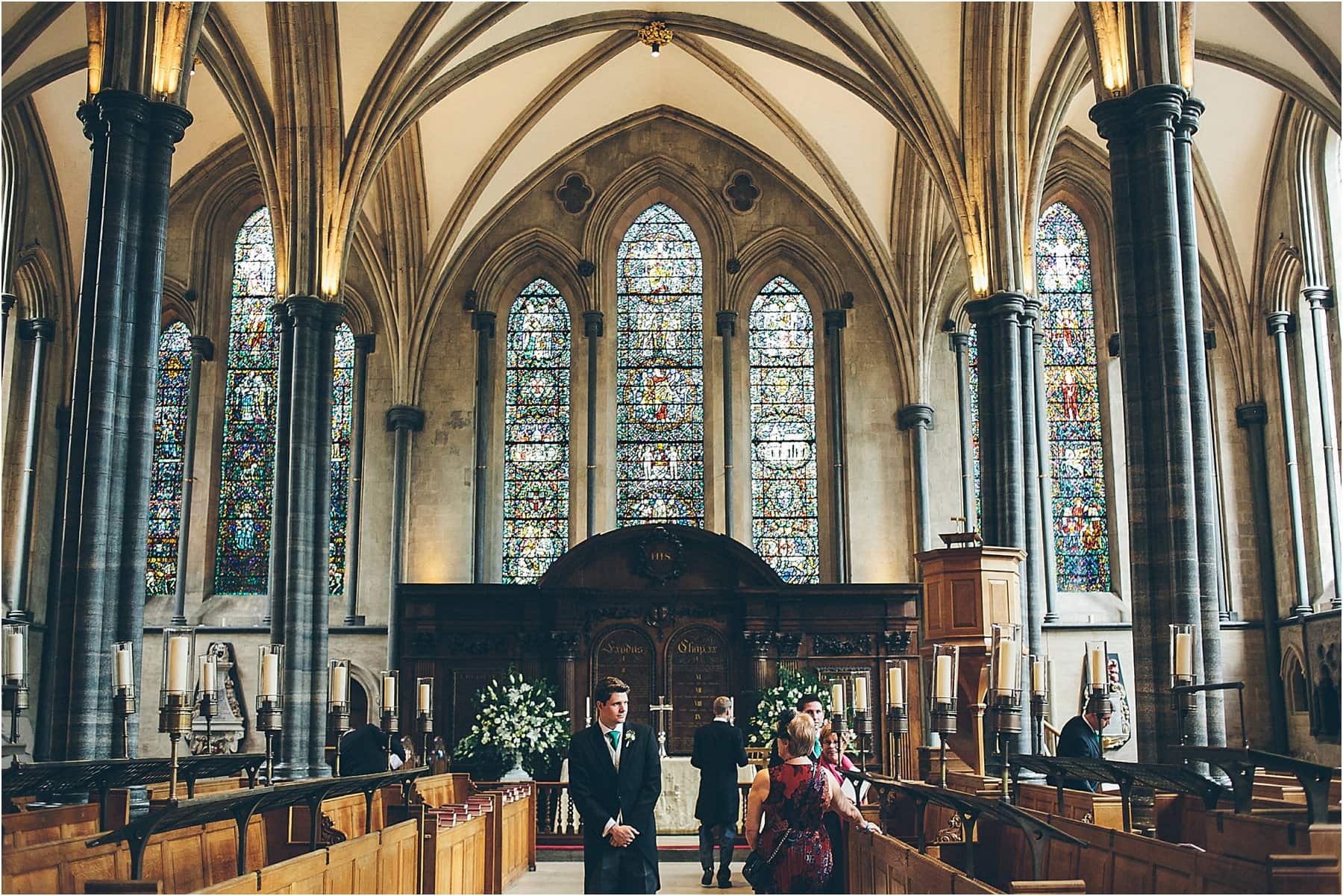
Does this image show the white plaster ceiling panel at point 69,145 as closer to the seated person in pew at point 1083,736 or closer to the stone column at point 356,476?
the stone column at point 356,476

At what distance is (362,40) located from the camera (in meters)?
18.6

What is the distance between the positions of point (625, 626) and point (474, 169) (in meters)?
8.31

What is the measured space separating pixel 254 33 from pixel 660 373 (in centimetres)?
921

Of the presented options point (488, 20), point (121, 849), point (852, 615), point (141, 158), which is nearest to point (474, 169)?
point (488, 20)

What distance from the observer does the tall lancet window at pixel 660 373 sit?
24.0 m

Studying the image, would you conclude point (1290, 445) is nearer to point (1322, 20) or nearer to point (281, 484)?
point (1322, 20)

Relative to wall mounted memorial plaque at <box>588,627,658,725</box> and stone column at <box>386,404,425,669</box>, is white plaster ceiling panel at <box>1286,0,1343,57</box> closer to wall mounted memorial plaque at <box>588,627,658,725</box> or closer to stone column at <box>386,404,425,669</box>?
wall mounted memorial plaque at <box>588,627,658,725</box>

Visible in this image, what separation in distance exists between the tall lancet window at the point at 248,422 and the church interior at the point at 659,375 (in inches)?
2.8

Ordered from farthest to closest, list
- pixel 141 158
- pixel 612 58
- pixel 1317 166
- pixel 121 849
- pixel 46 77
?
1. pixel 612 58
2. pixel 1317 166
3. pixel 46 77
4. pixel 141 158
5. pixel 121 849

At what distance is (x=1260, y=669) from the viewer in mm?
22453

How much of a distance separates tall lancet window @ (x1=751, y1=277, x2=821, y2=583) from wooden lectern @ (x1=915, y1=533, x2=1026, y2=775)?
762cm

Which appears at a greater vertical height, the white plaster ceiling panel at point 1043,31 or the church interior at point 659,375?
the white plaster ceiling panel at point 1043,31

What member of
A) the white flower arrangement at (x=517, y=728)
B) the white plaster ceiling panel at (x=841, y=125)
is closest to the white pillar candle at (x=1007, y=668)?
the white flower arrangement at (x=517, y=728)

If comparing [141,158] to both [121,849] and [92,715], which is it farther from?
[121,849]
